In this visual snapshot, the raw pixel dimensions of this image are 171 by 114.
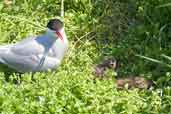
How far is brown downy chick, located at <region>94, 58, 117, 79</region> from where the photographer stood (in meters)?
5.00

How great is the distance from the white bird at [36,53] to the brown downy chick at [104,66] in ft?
1.04

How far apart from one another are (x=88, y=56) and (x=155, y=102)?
2.96ft

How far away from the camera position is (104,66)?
511 centimetres

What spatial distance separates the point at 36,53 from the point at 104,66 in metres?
0.59

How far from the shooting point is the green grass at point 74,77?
4318mm

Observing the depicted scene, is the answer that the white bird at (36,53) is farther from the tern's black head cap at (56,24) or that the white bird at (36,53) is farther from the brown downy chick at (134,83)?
the brown downy chick at (134,83)

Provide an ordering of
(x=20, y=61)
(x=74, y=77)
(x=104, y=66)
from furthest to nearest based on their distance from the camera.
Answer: (x=104, y=66)
(x=20, y=61)
(x=74, y=77)

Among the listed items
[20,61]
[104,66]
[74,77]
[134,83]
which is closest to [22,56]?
[20,61]

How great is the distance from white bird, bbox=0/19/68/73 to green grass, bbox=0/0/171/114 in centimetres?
12

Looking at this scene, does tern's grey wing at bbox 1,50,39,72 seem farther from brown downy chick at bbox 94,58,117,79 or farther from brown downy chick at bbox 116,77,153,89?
brown downy chick at bbox 116,77,153,89

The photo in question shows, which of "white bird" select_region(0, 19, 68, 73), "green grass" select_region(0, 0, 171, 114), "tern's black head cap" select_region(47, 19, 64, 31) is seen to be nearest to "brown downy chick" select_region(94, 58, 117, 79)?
"green grass" select_region(0, 0, 171, 114)

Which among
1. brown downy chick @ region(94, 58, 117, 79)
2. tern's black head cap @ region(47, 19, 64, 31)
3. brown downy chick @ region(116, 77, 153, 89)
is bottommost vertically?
brown downy chick @ region(116, 77, 153, 89)

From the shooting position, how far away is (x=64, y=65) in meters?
5.11

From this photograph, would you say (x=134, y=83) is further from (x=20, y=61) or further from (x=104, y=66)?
(x=20, y=61)
